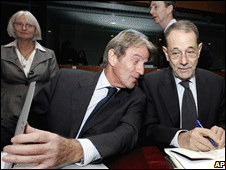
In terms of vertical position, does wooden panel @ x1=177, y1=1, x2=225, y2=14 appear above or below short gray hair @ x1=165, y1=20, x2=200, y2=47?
above

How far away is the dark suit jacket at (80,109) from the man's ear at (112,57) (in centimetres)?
10

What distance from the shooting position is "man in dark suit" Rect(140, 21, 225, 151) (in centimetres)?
75

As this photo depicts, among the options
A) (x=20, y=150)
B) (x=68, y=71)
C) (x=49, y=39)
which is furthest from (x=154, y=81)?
(x=20, y=150)

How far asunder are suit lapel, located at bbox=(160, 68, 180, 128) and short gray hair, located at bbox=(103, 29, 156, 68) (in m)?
0.20

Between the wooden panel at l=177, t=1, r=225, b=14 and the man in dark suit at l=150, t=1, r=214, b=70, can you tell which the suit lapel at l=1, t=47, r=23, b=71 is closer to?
the man in dark suit at l=150, t=1, r=214, b=70

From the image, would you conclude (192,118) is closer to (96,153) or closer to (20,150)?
(96,153)

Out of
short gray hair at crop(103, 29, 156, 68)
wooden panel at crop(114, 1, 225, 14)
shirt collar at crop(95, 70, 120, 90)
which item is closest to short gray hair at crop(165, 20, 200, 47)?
short gray hair at crop(103, 29, 156, 68)

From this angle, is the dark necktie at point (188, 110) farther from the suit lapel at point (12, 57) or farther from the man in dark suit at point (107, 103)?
the suit lapel at point (12, 57)

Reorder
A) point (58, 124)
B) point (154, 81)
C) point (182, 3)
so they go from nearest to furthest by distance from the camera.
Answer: point (58, 124), point (154, 81), point (182, 3)

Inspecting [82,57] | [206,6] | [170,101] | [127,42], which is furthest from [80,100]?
[206,6]

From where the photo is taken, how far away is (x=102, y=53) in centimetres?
76

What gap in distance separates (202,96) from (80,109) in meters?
0.63

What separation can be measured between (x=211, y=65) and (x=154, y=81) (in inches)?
13.2

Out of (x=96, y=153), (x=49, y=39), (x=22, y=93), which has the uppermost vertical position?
(x=49, y=39)
